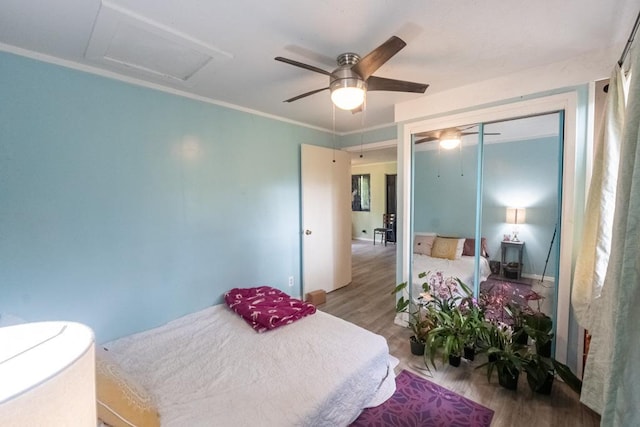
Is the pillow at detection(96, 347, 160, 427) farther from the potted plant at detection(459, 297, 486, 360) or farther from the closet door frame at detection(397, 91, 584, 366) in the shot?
the closet door frame at detection(397, 91, 584, 366)

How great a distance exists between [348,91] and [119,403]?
1808 millimetres

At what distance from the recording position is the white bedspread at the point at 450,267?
8.08ft

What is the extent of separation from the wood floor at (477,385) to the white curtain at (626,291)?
1.04m

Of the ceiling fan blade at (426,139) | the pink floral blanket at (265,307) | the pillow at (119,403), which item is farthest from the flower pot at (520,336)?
the pillow at (119,403)

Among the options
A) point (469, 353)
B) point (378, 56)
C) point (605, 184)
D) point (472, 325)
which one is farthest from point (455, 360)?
point (378, 56)

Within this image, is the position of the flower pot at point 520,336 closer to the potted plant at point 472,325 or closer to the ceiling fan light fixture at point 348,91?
the potted plant at point 472,325

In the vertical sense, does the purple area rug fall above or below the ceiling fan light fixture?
below

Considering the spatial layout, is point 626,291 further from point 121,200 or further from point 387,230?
point 387,230

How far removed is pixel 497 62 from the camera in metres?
1.94

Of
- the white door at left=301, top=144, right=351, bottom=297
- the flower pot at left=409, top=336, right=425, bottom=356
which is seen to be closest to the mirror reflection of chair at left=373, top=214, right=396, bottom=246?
the white door at left=301, top=144, right=351, bottom=297

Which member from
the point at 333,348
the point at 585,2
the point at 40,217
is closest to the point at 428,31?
the point at 585,2

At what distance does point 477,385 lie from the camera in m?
1.98

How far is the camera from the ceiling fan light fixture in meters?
1.64

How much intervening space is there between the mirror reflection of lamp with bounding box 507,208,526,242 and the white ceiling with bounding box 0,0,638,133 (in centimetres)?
113
